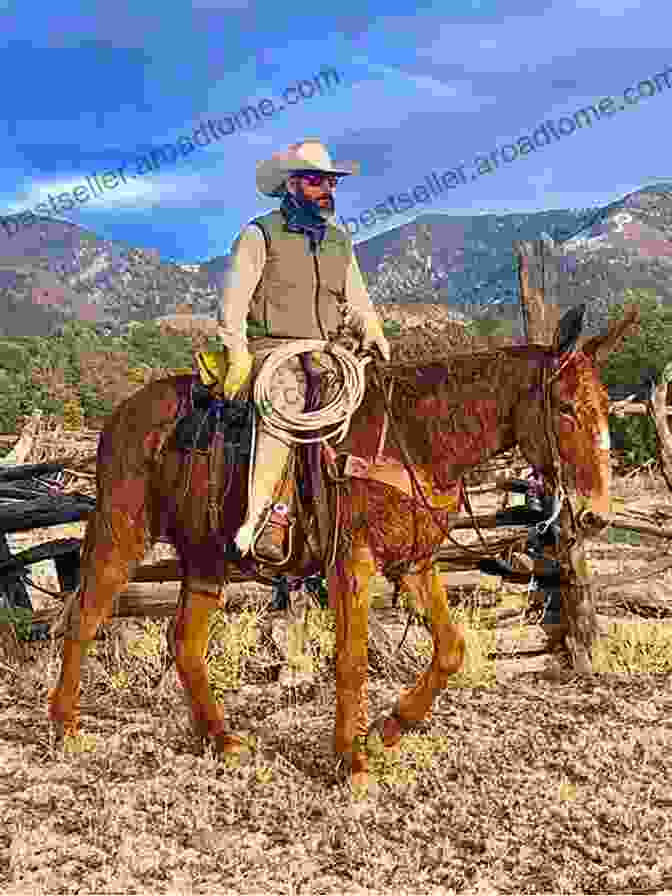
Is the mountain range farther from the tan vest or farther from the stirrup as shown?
the stirrup

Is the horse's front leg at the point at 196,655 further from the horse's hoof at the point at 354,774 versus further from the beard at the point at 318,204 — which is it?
the beard at the point at 318,204

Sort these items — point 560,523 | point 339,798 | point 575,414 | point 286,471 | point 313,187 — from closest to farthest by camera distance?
point 575,414
point 339,798
point 286,471
point 313,187
point 560,523

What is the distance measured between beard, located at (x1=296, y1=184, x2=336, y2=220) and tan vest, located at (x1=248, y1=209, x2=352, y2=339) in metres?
0.10

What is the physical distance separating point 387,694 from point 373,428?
2.06 m

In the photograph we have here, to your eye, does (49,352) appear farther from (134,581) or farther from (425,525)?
(425,525)

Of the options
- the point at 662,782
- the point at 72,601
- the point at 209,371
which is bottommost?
the point at 662,782

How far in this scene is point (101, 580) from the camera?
206 inches

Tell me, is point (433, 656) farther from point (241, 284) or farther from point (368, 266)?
point (368, 266)

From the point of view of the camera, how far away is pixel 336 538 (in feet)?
14.4

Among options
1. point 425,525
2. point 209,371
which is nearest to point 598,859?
point 425,525

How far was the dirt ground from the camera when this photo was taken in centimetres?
366

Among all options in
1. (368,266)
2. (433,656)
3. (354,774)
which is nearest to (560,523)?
(433,656)

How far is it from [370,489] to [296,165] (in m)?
1.66

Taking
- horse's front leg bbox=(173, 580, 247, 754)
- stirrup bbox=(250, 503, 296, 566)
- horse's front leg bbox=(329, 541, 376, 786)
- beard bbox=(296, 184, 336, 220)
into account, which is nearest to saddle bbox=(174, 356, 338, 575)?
stirrup bbox=(250, 503, 296, 566)
